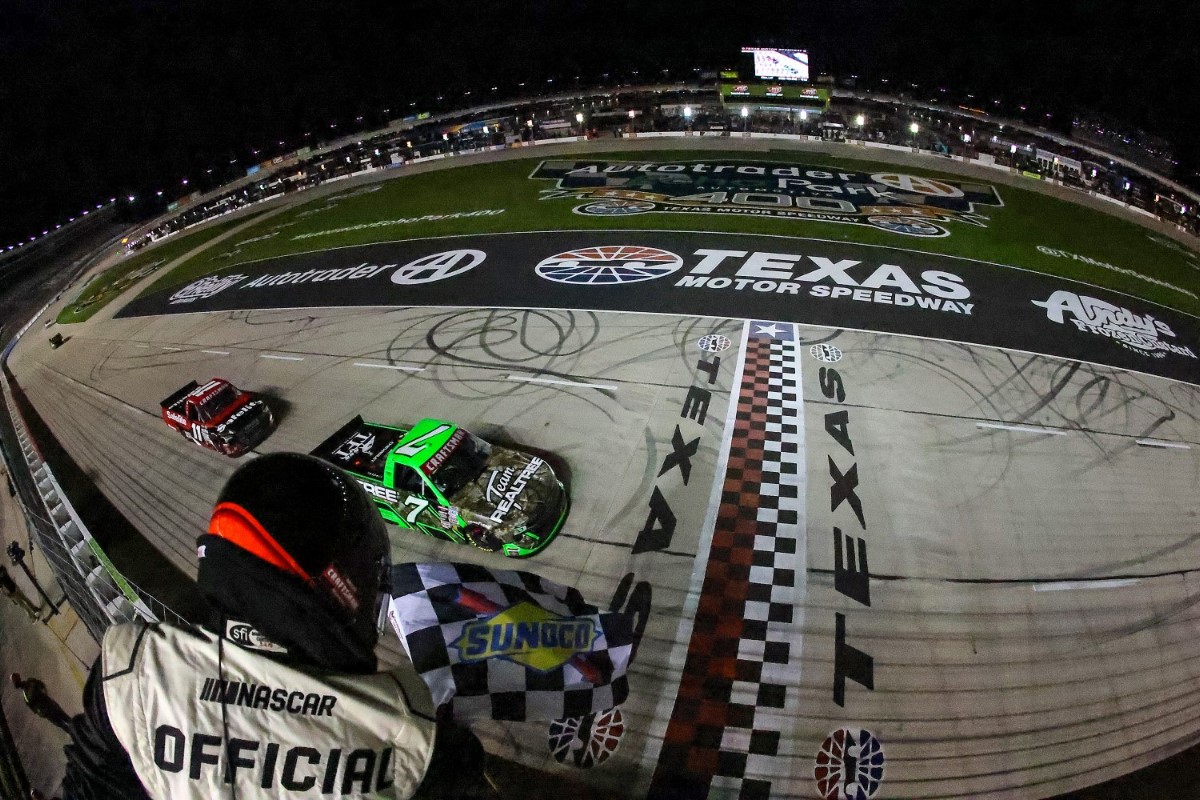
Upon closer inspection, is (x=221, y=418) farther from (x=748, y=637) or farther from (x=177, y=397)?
(x=748, y=637)

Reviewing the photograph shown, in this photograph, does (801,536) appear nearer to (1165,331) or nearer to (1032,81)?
(1165,331)

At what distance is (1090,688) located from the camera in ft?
20.3

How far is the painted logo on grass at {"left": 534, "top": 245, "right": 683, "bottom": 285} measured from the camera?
47.1ft

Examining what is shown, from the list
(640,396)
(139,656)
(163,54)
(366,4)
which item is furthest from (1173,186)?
(163,54)

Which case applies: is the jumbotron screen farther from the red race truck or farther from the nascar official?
the nascar official

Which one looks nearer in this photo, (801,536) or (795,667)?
(795,667)

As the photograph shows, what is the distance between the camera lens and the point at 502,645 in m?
2.72

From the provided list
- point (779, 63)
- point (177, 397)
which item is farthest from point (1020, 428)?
point (779, 63)

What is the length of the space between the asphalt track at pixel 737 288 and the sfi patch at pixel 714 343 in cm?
88

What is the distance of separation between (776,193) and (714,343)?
32.8 ft

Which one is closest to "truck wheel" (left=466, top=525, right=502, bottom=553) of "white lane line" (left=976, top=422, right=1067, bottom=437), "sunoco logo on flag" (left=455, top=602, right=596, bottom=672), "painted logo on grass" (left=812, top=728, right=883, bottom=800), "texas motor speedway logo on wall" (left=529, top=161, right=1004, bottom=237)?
"painted logo on grass" (left=812, top=728, right=883, bottom=800)

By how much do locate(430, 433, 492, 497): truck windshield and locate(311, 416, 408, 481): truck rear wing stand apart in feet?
2.91

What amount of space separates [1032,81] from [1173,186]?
14.4m

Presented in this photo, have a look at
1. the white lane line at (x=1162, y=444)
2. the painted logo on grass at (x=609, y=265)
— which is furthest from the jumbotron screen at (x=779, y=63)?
the white lane line at (x=1162, y=444)
